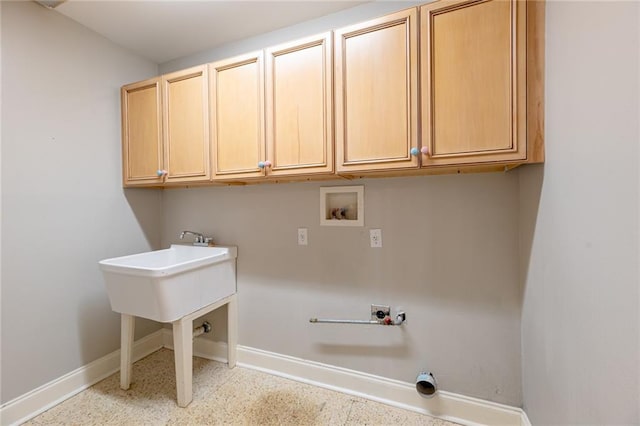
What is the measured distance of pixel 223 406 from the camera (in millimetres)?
1695

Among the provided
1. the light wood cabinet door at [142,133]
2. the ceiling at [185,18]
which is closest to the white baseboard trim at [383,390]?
the light wood cabinet door at [142,133]

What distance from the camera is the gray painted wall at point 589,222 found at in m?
0.68

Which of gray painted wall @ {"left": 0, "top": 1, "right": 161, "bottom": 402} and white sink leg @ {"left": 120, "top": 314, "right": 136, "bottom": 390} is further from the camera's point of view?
white sink leg @ {"left": 120, "top": 314, "right": 136, "bottom": 390}

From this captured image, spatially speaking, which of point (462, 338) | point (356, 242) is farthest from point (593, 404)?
point (356, 242)

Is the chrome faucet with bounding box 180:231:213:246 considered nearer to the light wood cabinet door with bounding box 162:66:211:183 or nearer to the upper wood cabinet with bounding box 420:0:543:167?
the light wood cabinet door with bounding box 162:66:211:183

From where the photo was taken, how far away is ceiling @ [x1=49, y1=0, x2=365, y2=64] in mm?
1722

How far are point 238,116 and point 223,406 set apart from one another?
1786 millimetres

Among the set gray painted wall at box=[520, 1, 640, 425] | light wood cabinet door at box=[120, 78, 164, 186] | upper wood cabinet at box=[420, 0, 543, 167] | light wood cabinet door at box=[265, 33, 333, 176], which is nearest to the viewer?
gray painted wall at box=[520, 1, 640, 425]

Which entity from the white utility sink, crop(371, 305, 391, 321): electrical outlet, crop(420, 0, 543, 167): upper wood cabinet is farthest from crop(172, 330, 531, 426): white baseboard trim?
crop(420, 0, 543, 167): upper wood cabinet

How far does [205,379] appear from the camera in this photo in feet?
6.41

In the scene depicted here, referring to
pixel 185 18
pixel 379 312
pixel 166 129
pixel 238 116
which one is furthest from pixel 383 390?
pixel 185 18

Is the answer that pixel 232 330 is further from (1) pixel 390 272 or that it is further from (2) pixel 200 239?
(1) pixel 390 272

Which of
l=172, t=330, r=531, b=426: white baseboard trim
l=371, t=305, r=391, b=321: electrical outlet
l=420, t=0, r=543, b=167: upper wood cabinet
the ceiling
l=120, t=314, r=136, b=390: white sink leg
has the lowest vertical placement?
l=172, t=330, r=531, b=426: white baseboard trim

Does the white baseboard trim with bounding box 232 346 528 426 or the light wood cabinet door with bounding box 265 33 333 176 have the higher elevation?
the light wood cabinet door with bounding box 265 33 333 176
